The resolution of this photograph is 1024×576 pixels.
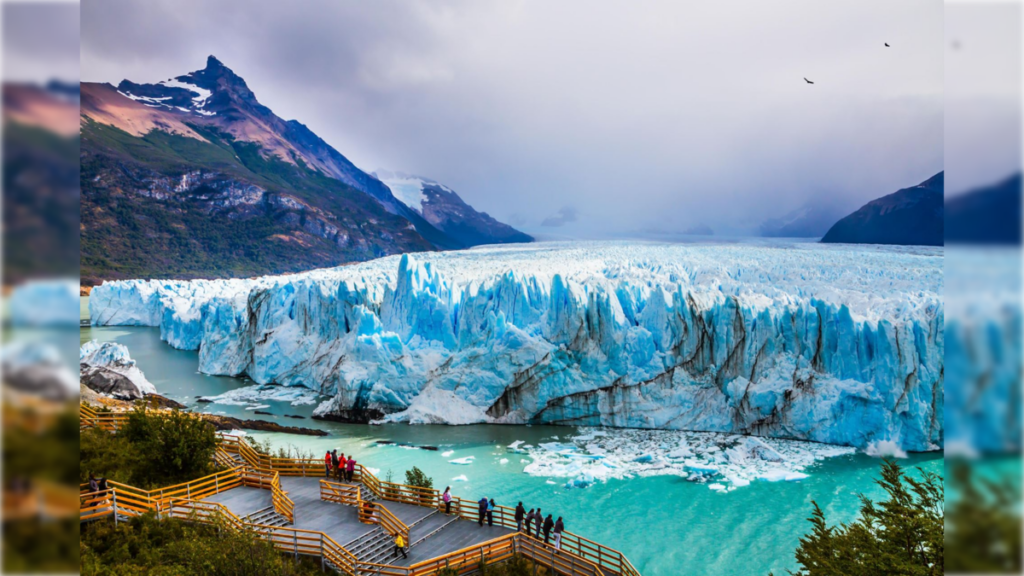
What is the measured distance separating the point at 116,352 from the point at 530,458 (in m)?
18.8

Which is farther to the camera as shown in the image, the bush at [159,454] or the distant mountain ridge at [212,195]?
the distant mountain ridge at [212,195]

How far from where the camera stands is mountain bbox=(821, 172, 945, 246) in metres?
37.3

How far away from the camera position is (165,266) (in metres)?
50.3

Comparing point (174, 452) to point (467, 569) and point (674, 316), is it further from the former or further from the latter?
point (674, 316)

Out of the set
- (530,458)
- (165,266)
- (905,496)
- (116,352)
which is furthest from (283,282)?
(165,266)

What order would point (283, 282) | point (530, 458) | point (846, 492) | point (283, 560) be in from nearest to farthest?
point (283, 560) → point (846, 492) → point (530, 458) → point (283, 282)

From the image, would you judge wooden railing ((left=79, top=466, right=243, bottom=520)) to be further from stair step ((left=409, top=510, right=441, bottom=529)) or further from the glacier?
the glacier

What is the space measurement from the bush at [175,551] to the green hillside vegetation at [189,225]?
143 feet

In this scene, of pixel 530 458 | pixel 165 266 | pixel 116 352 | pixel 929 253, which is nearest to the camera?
pixel 530 458

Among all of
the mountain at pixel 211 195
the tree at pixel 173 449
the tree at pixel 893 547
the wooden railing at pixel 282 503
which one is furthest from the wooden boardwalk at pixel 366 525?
the mountain at pixel 211 195

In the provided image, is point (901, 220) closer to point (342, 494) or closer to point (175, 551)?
point (342, 494)

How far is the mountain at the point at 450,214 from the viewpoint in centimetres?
6512

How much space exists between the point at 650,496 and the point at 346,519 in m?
7.48

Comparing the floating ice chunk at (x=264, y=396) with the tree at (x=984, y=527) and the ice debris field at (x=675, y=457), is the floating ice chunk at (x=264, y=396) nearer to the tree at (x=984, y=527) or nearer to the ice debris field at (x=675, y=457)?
the ice debris field at (x=675, y=457)
